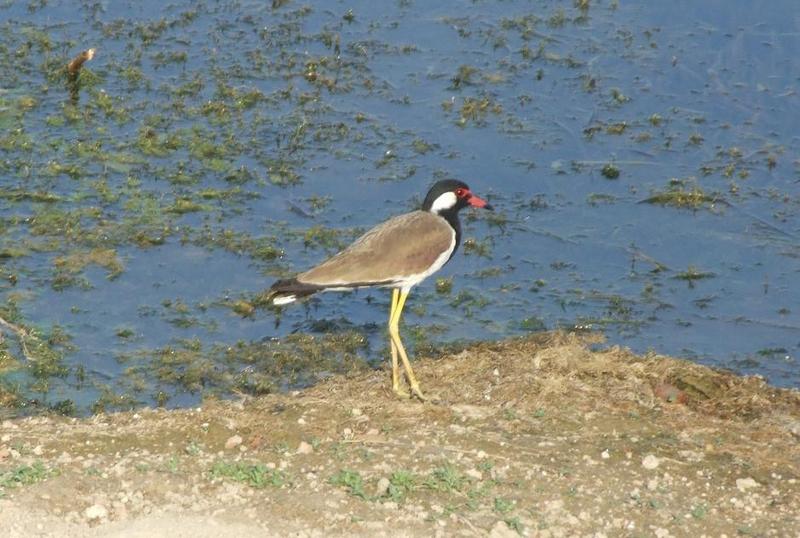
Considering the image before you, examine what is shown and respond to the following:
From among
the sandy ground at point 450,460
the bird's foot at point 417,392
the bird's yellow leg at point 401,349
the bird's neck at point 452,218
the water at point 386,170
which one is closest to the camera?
the sandy ground at point 450,460

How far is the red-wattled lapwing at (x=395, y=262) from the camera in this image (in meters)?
9.03

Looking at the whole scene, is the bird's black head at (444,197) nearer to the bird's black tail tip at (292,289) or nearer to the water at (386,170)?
the bird's black tail tip at (292,289)

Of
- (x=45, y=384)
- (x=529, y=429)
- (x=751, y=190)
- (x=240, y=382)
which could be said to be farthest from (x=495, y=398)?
(x=751, y=190)

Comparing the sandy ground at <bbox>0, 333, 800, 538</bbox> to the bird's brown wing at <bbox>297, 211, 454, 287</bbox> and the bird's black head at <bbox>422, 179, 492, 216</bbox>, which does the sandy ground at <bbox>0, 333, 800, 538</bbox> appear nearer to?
the bird's brown wing at <bbox>297, 211, 454, 287</bbox>

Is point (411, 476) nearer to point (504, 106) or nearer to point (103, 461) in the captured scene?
point (103, 461)

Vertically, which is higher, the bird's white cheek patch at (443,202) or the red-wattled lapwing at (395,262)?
the bird's white cheek patch at (443,202)

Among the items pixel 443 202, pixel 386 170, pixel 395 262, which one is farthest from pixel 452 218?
pixel 386 170

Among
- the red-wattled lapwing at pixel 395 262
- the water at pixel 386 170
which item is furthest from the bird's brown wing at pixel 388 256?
the water at pixel 386 170

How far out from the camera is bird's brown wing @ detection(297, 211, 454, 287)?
912 centimetres

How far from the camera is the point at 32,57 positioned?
15031mm

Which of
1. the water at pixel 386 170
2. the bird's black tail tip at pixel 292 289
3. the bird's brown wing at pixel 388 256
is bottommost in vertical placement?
the water at pixel 386 170

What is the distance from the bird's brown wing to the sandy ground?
64 cm

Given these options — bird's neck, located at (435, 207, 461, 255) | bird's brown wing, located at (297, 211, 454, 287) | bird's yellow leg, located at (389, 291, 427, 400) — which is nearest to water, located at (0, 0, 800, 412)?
bird's yellow leg, located at (389, 291, 427, 400)

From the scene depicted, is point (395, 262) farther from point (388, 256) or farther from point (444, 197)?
point (444, 197)
